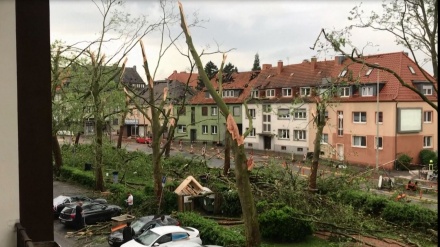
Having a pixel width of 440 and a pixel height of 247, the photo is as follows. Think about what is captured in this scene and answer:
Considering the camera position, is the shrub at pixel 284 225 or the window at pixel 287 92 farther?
the window at pixel 287 92

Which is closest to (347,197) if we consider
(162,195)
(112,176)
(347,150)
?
(162,195)

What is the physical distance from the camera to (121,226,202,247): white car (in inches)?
280

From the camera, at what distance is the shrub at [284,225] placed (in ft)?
26.2

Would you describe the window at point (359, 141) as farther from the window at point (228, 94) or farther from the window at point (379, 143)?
the window at point (228, 94)

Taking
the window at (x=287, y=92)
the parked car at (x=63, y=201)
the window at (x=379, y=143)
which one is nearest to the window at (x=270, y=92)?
the window at (x=287, y=92)

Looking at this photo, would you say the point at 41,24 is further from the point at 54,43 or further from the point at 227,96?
the point at 227,96

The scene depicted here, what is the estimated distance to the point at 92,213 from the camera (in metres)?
9.28

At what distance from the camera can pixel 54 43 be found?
41.8ft

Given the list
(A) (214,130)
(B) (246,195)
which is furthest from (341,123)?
(B) (246,195)

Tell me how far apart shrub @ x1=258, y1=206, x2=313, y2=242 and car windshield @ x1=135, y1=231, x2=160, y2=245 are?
2.02 meters

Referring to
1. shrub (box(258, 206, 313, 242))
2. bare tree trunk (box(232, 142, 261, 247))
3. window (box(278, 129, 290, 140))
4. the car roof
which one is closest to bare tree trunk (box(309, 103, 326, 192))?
shrub (box(258, 206, 313, 242))

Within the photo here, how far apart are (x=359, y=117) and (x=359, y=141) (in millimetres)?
1028

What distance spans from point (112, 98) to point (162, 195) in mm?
5744

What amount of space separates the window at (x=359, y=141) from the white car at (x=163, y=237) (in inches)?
525
